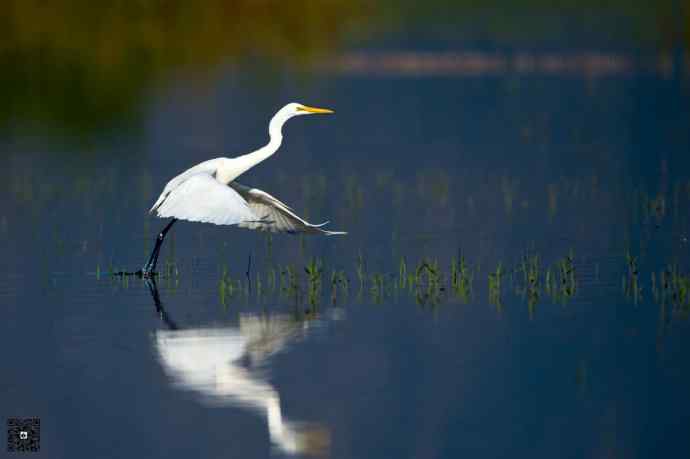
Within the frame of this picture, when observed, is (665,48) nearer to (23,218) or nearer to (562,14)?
(562,14)

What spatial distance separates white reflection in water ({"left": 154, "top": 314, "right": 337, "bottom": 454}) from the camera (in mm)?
7859

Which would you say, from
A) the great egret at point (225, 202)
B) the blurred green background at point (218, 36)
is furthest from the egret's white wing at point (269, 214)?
the blurred green background at point (218, 36)

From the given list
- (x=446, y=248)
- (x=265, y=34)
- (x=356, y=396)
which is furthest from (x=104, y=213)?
(x=265, y=34)

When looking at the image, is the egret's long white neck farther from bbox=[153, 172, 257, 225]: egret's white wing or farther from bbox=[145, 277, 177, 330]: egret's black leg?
bbox=[145, 277, 177, 330]: egret's black leg

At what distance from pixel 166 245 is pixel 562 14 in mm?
39112

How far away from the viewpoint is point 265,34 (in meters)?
48.2

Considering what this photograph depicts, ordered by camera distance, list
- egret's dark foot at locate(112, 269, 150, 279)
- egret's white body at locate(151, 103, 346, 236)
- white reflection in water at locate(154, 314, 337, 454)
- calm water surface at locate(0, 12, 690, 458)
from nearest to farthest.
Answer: white reflection in water at locate(154, 314, 337, 454), calm water surface at locate(0, 12, 690, 458), egret's white body at locate(151, 103, 346, 236), egret's dark foot at locate(112, 269, 150, 279)

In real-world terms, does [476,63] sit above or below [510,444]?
above

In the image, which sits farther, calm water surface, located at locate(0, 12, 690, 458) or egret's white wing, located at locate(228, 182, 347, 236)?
egret's white wing, located at locate(228, 182, 347, 236)

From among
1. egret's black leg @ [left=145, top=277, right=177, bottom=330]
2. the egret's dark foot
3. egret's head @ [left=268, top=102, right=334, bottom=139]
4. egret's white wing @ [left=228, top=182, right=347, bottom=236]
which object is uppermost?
egret's head @ [left=268, top=102, right=334, bottom=139]

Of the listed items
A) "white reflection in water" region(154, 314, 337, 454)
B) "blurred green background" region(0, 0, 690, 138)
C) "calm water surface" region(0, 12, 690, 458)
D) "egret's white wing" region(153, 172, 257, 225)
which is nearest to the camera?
"white reflection in water" region(154, 314, 337, 454)

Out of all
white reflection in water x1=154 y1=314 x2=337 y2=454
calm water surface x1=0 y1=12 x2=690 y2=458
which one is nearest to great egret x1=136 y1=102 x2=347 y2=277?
calm water surface x1=0 y1=12 x2=690 y2=458

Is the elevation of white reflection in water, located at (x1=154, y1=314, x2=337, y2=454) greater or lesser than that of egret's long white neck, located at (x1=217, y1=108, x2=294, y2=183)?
lesser

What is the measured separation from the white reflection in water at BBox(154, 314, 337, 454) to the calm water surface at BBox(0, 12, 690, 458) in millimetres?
23
